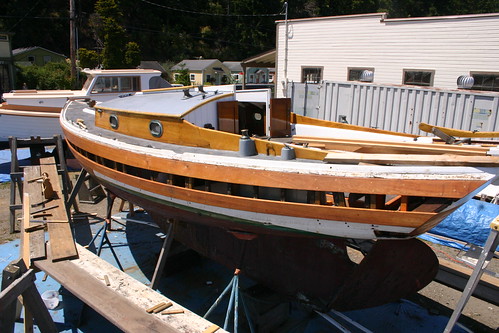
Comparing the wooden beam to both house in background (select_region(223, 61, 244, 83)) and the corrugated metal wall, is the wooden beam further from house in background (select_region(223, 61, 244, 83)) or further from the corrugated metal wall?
house in background (select_region(223, 61, 244, 83))

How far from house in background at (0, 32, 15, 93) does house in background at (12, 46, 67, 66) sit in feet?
35.9

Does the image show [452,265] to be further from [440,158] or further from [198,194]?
[198,194]

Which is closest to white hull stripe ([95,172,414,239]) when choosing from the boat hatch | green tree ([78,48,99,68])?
the boat hatch

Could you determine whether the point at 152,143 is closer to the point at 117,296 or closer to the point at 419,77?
the point at 117,296

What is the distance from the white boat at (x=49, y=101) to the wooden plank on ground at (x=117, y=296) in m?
8.07

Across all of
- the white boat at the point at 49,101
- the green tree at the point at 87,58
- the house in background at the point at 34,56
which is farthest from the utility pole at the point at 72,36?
the house in background at the point at 34,56

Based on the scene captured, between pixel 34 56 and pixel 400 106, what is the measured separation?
39.2 meters

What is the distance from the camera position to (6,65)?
26.5 m

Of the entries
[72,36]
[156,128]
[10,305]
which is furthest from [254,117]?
[72,36]

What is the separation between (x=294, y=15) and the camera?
182ft

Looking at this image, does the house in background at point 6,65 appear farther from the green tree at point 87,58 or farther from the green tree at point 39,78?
the green tree at point 87,58

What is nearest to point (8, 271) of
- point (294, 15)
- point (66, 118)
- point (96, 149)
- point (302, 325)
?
point (96, 149)

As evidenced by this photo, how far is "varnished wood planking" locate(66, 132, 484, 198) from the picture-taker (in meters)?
2.91

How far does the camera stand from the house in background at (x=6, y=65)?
26.4 metres
